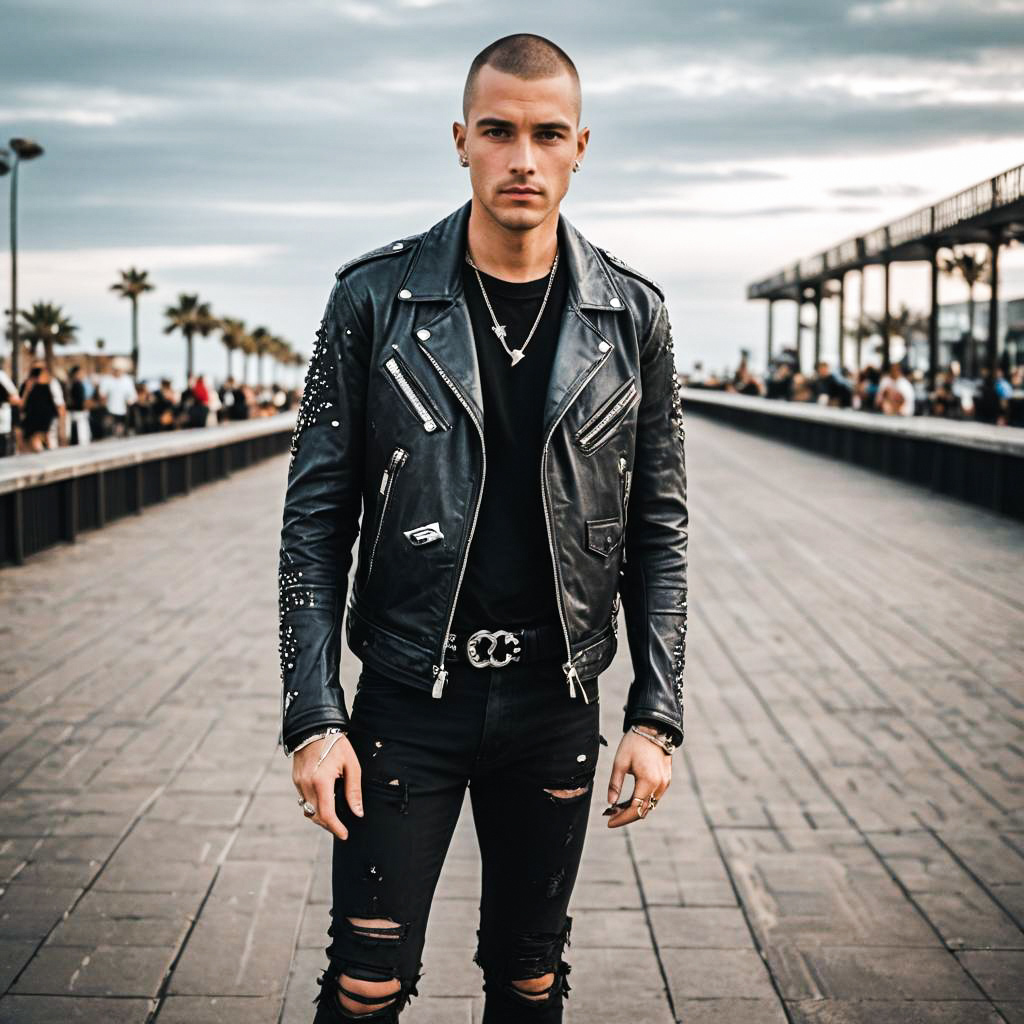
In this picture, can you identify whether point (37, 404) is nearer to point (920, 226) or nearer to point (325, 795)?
point (325, 795)

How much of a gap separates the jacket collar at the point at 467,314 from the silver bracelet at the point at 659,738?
0.56 meters

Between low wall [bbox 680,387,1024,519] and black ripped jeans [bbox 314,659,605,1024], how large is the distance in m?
12.4

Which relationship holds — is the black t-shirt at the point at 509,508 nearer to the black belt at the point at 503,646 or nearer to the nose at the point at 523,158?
the black belt at the point at 503,646

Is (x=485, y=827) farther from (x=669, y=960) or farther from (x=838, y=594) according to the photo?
(x=838, y=594)

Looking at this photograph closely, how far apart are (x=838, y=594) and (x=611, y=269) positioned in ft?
24.8

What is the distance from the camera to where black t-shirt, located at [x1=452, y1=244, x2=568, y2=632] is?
95.7 inches

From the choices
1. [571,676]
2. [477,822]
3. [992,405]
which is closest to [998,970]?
[477,822]

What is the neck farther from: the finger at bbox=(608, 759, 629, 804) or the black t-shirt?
the finger at bbox=(608, 759, 629, 804)

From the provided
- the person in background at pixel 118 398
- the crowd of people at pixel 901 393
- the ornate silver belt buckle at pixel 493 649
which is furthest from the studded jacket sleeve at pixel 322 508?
the person in background at pixel 118 398

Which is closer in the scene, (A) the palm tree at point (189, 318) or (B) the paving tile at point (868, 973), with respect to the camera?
(B) the paving tile at point (868, 973)

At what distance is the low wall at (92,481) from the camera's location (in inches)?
447

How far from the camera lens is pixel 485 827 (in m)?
2.58

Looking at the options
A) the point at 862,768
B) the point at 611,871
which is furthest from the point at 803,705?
the point at 611,871

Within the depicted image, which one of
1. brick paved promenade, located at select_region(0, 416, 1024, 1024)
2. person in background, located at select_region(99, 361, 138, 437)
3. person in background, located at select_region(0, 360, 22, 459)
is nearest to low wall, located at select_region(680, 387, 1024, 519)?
brick paved promenade, located at select_region(0, 416, 1024, 1024)
